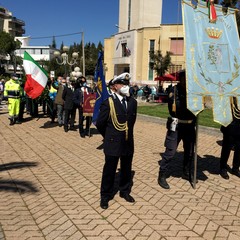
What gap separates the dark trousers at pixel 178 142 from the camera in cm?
550

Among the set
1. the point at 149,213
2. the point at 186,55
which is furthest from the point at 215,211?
the point at 186,55

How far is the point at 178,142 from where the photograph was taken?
568cm

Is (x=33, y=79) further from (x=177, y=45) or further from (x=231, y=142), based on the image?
(x=177, y=45)

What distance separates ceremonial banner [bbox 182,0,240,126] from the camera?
5141mm

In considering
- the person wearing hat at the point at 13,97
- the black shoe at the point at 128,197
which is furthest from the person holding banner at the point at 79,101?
the black shoe at the point at 128,197

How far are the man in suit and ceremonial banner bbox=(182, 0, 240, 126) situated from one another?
41.0 inches

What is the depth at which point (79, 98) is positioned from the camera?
10758 mm

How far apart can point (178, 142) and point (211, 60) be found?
149cm

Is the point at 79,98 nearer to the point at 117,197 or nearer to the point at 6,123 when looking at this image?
the point at 6,123

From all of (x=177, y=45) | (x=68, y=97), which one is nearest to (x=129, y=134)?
(x=68, y=97)

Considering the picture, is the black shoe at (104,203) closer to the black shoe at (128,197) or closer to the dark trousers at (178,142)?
the black shoe at (128,197)

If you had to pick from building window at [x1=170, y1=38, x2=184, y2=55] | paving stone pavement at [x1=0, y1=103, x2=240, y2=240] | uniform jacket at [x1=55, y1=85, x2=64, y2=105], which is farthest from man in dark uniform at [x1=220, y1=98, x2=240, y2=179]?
building window at [x1=170, y1=38, x2=184, y2=55]

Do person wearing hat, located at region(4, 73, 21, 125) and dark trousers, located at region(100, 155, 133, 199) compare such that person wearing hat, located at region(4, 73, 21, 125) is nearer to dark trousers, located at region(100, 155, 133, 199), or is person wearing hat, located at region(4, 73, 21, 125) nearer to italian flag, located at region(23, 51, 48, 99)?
italian flag, located at region(23, 51, 48, 99)

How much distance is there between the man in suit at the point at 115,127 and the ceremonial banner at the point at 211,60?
1.04 m
